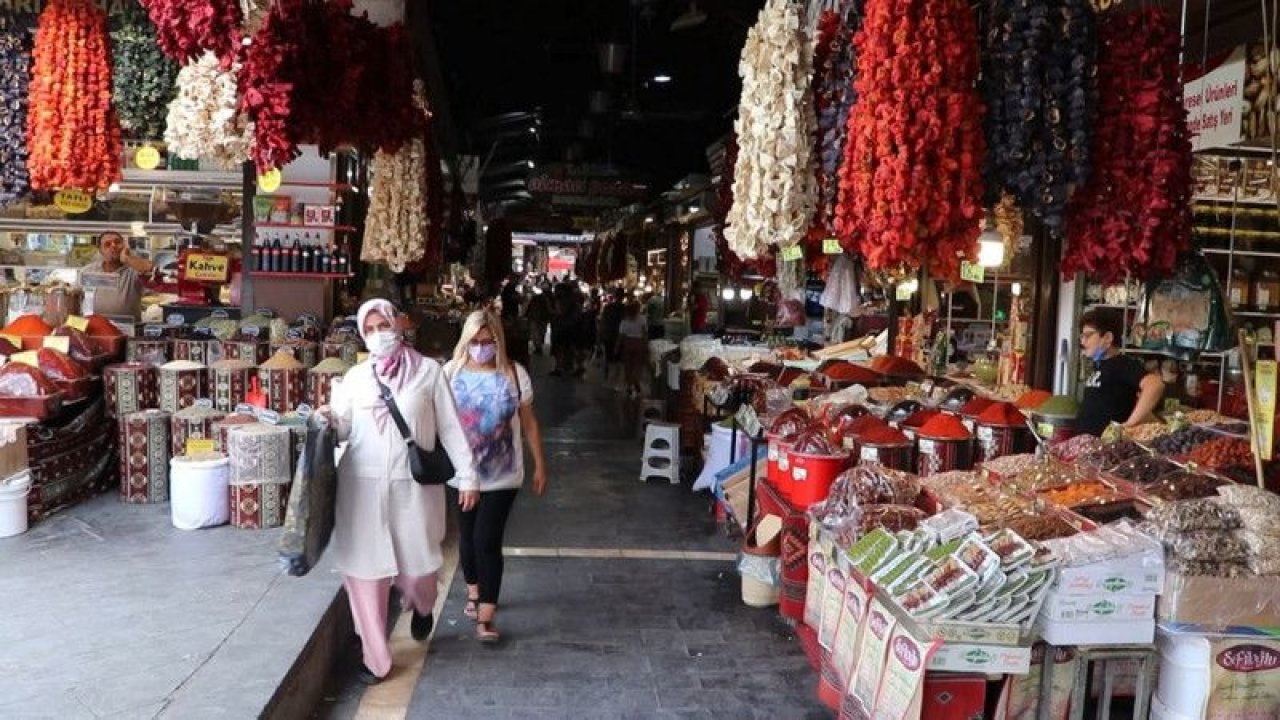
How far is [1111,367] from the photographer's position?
5.75 metres

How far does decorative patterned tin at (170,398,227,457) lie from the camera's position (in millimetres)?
6191

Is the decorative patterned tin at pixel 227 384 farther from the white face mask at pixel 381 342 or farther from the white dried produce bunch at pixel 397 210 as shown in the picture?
the white face mask at pixel 381 342

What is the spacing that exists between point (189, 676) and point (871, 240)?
2.95m

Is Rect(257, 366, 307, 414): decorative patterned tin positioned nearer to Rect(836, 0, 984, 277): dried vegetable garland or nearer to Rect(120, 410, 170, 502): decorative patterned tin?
Rect(120, 410, 170, 502): decorative patterned tin

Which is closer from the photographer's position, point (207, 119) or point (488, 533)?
point (488, 533)

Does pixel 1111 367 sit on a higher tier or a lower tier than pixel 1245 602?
higher

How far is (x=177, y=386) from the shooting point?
6539 millimetres

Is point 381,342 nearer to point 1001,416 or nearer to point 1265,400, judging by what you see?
point 1001,416

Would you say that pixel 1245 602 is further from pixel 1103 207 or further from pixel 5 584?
pixel 5 584

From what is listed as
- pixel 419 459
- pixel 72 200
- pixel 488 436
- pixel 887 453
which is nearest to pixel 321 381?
pixel 488 436

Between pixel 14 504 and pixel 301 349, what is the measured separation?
2.13 m

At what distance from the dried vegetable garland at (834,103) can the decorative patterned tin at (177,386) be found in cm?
440

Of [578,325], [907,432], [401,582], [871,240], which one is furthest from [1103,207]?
[578,325]

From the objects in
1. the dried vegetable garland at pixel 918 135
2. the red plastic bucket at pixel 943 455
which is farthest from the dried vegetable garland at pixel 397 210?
the dried vegetable garland at pixel 918 135
